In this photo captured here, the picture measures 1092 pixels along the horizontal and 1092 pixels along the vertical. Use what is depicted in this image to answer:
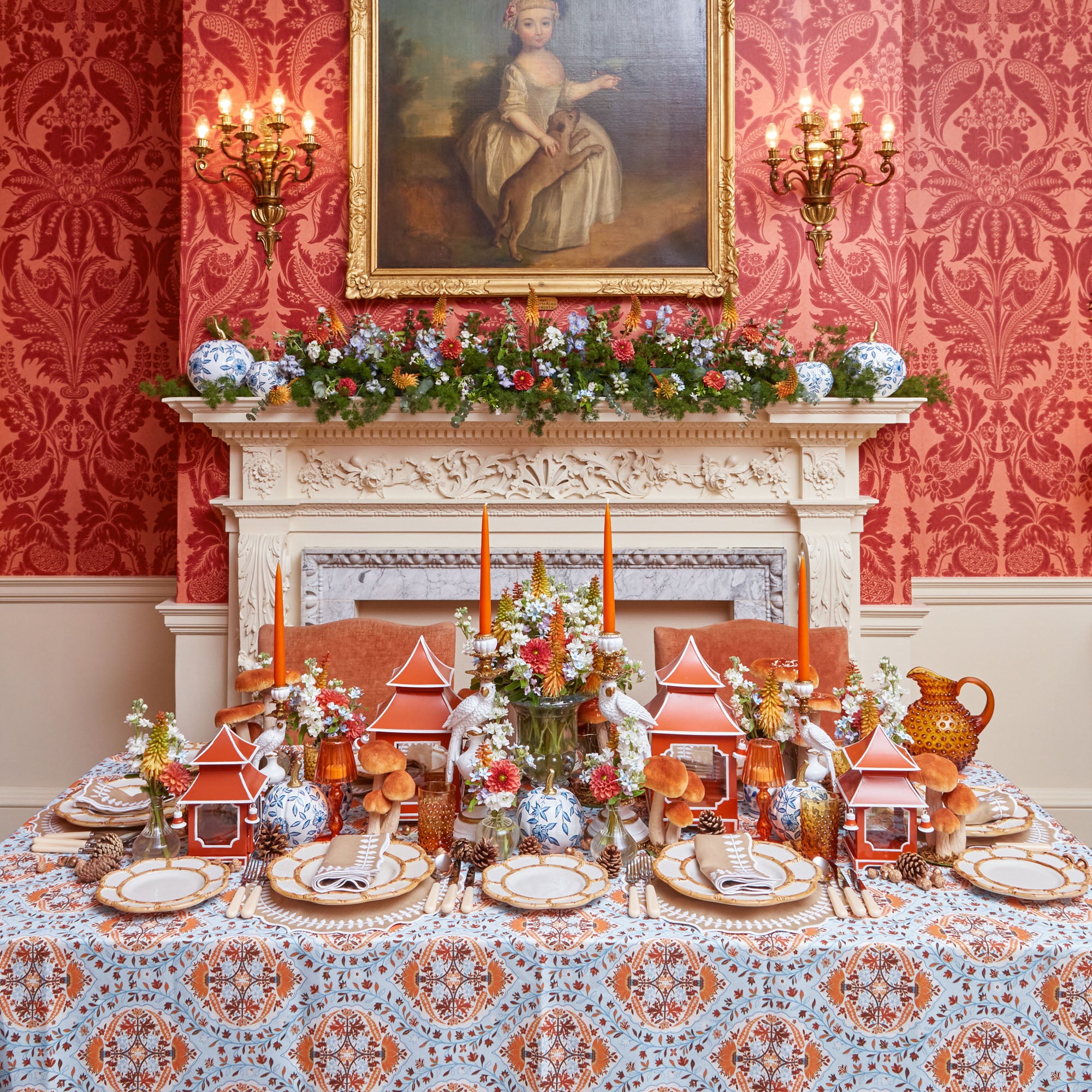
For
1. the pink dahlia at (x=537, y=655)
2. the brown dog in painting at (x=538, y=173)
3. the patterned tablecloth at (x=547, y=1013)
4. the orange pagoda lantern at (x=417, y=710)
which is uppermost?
the brown dog in painting at (x=538, y=173)

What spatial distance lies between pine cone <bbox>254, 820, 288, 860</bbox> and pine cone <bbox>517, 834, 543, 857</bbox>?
39 centimetres

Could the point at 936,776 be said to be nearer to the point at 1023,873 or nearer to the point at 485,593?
the point at 1023,873

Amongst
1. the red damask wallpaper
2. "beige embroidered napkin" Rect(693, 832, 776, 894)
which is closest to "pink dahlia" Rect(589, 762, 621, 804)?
"beige embroidered napkin" Rect(693, 832, 776, 894)

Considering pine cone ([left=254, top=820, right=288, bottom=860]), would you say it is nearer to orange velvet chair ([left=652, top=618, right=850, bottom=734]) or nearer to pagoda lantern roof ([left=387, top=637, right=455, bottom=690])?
pagoda lantern roof ([left=387, top=637, right=455, bottom=690])

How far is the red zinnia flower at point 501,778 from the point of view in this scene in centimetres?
143

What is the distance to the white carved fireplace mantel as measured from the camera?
128 inches

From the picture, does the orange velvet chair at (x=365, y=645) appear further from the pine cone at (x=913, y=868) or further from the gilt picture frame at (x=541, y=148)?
the pine cone at (x=913, y=868)

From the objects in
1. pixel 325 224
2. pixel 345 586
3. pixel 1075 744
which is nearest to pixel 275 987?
pixel 345 586

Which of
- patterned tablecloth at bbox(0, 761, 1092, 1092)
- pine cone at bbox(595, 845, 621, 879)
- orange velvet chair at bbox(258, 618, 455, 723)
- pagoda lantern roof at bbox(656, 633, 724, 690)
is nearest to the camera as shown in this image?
patterned tablecloth at bbox(0, 761, 1092, 1092)

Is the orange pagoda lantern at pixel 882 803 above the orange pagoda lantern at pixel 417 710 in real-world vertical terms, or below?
below

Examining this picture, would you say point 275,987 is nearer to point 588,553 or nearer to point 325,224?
point 588,553

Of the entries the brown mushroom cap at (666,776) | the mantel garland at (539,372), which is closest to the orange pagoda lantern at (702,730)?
the brown mushroom cap at (666,776)

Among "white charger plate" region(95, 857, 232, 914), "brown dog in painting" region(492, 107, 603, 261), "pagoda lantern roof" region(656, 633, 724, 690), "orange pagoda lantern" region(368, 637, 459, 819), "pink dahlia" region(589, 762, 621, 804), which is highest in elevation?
"brown dog in painting" region(492, 107, 603, 261)

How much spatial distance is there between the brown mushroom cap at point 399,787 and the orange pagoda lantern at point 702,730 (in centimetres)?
43
